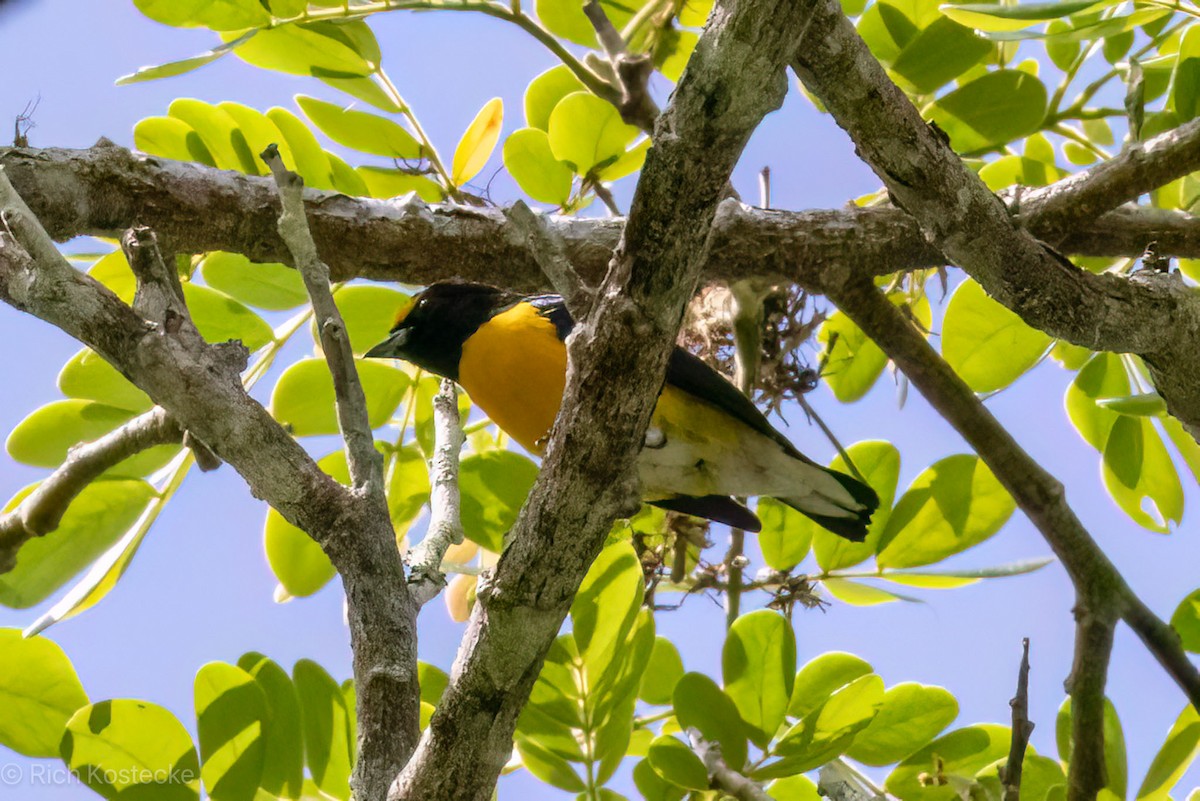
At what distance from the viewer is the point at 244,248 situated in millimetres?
2275

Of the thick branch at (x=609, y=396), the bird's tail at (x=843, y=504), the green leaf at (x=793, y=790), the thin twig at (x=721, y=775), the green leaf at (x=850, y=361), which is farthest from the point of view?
the green leaf at (x=850, y=361)

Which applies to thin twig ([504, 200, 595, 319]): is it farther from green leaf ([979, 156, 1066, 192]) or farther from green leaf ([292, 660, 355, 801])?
green leaf ([979, 156, 1066, 192])

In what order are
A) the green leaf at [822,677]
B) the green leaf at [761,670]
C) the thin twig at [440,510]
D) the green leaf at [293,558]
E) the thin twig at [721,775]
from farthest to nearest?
the green leaf at [293,558], the green leaf at [822,677], the green leaf at [761,670], the thin twig at [440,510], the thin twig at [721,775]

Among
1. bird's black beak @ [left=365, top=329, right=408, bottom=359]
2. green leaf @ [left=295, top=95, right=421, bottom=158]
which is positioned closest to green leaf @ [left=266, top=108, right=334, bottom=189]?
green leaf @ [left=295, top=95, right=421, bottom=158]

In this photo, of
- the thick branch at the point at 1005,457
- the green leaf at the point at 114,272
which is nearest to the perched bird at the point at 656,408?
the thick branch at the point at 1005,457

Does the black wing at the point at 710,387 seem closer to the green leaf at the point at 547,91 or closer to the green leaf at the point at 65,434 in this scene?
the green leaf at the point at 547,91

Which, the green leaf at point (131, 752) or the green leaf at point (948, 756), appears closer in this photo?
the green leaf at point (131, 752)

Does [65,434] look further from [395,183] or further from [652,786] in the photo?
[652,786]

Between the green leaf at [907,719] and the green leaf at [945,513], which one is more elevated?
the green leaf at [945,513]

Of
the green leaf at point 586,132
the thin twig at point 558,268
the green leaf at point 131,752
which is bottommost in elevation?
the green leaf at point 131,752

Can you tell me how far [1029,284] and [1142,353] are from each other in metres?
0.35

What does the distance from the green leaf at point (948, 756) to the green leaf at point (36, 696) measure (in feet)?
5.33

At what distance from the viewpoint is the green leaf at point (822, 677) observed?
2.15 meters

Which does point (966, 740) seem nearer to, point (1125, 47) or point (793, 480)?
point (793, 480)
